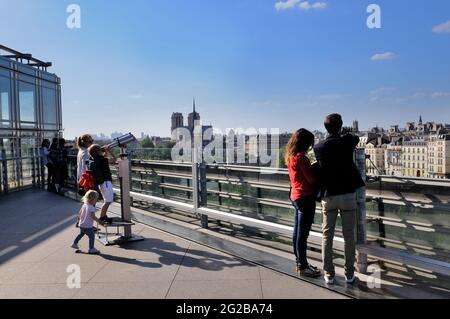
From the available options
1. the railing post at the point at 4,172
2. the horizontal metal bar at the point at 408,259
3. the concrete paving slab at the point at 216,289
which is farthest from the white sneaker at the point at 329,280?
the railing post at the point at 4,172

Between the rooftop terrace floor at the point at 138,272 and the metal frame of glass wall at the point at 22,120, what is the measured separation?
7.39 m

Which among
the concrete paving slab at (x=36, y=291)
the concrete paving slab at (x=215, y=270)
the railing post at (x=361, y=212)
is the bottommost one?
the concrete paving slab at (x=36, y=291)

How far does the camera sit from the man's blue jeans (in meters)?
4.35

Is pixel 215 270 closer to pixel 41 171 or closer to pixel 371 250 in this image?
pixel 371 250

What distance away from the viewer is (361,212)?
14.4 ft

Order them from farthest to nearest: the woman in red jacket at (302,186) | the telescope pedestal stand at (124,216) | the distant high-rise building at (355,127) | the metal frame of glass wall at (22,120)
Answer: the metal frame of glass wall at (22,120)
the telescope pedestal stand at (124,216)
the distant high-rise building at (355,127)
the woman in red jacket at (302,186)

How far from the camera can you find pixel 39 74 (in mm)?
16141

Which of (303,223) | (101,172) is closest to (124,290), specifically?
(303,223)

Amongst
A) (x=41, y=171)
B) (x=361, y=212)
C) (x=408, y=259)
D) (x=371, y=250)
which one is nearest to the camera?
(x=408, y=259)

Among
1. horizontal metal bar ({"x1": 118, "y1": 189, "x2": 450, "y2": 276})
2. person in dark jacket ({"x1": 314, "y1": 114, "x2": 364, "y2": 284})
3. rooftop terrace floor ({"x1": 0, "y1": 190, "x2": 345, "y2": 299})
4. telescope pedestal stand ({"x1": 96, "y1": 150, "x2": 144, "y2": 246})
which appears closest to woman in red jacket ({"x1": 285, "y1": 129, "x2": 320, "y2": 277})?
person in dark jacket ({"x1": 314, "y1": 114, "x2": 364, "y2": 284})

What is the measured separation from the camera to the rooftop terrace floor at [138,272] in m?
4.07

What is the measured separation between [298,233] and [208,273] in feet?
3.95

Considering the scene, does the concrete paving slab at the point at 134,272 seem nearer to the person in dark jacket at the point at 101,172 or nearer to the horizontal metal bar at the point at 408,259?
the person in dark jacket at the point at 101,172

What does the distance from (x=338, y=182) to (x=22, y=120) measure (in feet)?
47.1
